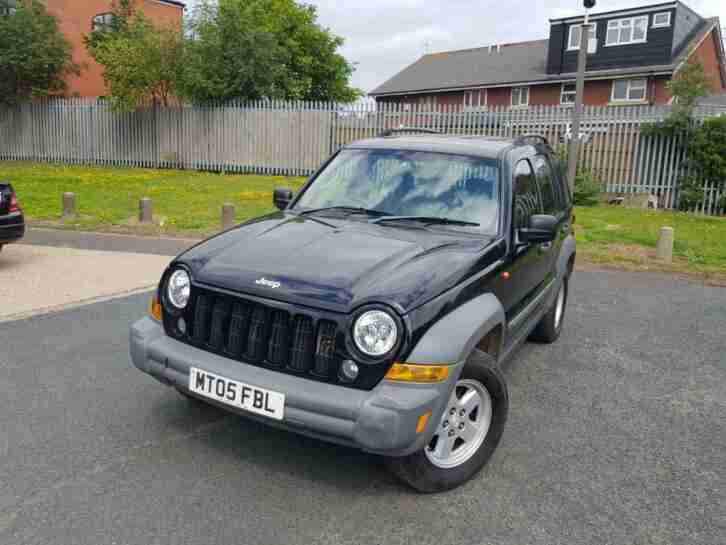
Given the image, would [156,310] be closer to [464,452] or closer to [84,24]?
[464,452]

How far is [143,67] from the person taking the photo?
21359 mm

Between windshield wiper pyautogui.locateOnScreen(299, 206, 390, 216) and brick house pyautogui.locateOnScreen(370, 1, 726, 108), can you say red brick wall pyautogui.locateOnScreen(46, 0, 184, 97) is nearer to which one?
brick house pyautogui.locateOnScreen(370, 1, 726, 108)

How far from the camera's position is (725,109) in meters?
14.9

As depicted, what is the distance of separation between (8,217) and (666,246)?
29.7ft

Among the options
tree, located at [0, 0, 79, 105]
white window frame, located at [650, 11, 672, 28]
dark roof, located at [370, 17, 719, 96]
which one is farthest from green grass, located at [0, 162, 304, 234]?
white window frame, located at [650, 11, 672, 28]

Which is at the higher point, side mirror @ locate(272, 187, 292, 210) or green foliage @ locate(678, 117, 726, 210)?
green foliage @ locate(678, 117, 726, 210)

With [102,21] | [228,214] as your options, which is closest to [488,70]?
[102,21]

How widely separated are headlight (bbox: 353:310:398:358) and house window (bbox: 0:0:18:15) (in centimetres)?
2660

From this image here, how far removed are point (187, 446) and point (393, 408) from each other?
1.44 metres

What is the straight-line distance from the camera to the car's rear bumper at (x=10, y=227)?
24.6 ft

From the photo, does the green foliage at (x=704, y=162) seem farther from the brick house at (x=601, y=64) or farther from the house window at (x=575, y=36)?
the house window at (x=575, y=36)

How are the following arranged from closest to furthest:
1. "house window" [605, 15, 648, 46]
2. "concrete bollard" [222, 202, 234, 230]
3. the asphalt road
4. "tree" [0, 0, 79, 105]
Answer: the asphalt road → "concrete bollard" [222, 202, 234, 230] → "tree" [0, 0, 79, 105] → "house window" [605, 15, 648, 46]

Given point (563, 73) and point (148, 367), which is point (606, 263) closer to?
point (148, 367)

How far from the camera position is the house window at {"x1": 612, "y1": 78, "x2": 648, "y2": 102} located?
3294cm
